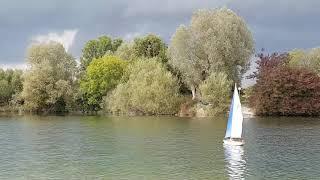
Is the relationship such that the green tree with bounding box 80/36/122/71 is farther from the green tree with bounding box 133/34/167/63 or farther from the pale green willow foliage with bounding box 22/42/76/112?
the green tree with bounding box 133/34/167/63

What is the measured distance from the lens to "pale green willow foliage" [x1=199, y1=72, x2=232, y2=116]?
289ft

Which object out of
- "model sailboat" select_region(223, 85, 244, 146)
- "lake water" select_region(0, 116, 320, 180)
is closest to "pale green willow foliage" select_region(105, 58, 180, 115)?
"lake water" select_region(0, 116, 320, 180)

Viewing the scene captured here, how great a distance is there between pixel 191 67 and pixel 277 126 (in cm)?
3025

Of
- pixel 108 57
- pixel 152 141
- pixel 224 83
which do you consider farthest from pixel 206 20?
pixel 152 141

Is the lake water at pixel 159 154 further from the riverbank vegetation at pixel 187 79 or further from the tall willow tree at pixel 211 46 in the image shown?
the tall willow tree at pixel 211 46

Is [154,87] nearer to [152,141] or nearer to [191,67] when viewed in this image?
[191,67]

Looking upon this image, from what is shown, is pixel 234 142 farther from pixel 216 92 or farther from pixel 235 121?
pixel 216 92

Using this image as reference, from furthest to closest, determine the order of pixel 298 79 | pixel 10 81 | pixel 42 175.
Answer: pixel 10 81 → pixel 298 79 → pixel 42 175

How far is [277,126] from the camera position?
65.8 m

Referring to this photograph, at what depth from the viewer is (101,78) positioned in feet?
363

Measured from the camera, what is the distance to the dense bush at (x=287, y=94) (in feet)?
281

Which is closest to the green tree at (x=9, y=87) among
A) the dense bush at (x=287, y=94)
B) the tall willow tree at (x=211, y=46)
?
the tall willow tree at (x=211, y=46)

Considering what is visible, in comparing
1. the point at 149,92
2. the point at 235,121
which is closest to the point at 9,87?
the point at 149,92

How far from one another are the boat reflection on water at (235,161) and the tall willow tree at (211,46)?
48.4 m
